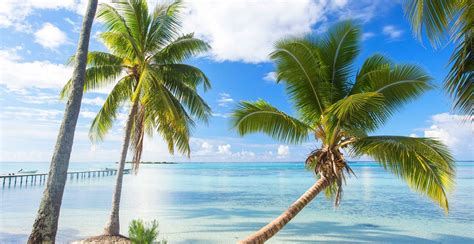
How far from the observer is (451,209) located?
20359 millimetres

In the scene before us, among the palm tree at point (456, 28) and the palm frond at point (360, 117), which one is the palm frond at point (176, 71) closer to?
the palm frond at point (360, 117)

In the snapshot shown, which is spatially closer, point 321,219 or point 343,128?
point 343,128

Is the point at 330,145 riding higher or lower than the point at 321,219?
higher

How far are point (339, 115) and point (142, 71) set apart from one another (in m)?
6.24

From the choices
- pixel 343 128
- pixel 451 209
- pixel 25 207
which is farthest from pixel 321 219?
pixel 25 207

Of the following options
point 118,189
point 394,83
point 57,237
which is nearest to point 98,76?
point 118,189

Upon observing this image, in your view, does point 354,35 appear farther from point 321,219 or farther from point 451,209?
point 451,209

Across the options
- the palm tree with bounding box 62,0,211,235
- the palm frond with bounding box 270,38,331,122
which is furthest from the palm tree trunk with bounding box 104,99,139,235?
the palm frond with bounding box 270,38,331,122

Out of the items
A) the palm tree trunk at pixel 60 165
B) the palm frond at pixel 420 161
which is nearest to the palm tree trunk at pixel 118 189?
the palm tree trunk at pixel 60 165

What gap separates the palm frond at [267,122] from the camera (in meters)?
7.62

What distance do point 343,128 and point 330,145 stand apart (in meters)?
0.54

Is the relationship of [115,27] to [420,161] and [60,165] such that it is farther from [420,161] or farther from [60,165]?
[420,161]

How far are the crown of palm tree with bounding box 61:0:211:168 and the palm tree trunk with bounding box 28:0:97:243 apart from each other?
122 inches

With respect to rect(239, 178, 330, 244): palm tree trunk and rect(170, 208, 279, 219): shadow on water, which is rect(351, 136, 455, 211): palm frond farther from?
rect(170, 208, 279, 219): shadow on water
